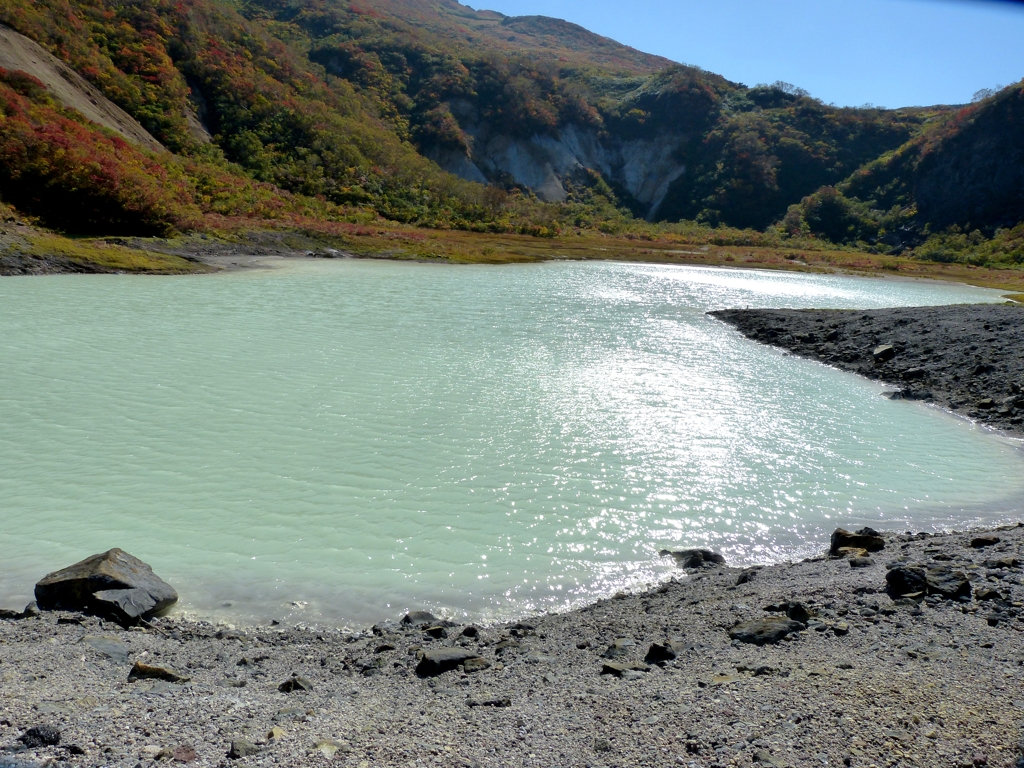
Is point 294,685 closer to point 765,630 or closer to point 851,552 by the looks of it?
point 765,630

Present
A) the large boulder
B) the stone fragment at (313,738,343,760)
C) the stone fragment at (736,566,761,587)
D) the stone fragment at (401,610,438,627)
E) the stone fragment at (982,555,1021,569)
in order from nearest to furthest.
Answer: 1. the stone fragment at (313,738,343,760)
2. the large boulder
3. the stone fragment at (401,610,438,627)
4. the stone fragment at (982,555,1021,569)
5. the stone fragment at (736,566,761,587)

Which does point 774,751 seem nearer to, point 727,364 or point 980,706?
point 980,706

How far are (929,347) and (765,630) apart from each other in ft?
53.8

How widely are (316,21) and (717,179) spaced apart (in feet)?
236

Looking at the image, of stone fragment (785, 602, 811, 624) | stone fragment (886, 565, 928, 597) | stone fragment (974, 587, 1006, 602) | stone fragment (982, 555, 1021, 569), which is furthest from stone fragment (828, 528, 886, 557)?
stone fragment (785, 602, 811, 624)

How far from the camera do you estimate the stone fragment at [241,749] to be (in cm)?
356

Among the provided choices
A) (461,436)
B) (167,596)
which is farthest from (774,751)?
(461,436)

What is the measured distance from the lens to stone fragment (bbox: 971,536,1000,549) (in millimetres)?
7242

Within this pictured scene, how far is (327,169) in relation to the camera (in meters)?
67.2

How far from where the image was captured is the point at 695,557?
741 cm

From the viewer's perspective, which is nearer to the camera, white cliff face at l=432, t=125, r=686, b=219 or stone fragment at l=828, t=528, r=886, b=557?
stone fragment at l=828, t=528, r=886, b=557

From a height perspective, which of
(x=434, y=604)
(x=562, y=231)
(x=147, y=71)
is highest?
(x=147, y=71)

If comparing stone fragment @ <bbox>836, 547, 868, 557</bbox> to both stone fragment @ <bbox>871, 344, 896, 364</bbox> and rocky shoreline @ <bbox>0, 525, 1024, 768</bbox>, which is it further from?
stone fragment @ <bbox>871, 344, 896, 364</bbox>

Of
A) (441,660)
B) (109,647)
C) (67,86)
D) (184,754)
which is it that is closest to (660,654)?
(441,660)
